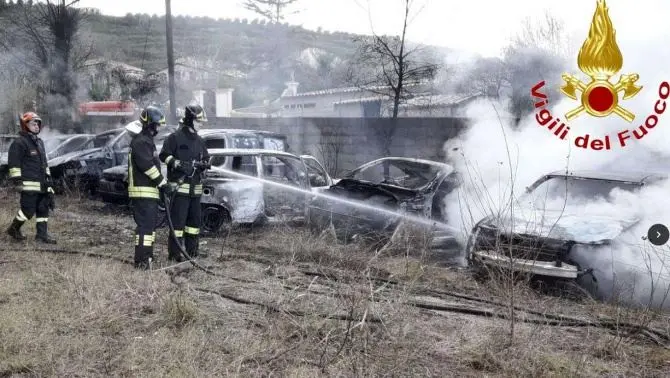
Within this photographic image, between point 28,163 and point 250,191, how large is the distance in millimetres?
2775

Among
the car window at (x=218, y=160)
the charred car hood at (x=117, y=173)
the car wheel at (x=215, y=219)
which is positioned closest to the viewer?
the car wheel at (x=215, y=219)

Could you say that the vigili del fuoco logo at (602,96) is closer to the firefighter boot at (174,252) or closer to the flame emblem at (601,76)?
the flame emblem at (601,76)

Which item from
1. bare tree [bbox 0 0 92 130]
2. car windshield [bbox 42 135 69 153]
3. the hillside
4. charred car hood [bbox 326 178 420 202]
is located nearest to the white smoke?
charred car hood [bbox 326 178 420 202]

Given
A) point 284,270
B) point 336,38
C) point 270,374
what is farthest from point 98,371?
point 336,38

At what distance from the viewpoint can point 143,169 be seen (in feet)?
18.9

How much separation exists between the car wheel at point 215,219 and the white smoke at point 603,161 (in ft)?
10.1

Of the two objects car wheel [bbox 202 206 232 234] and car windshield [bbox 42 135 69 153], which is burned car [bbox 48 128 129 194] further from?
car wheel [bbox 202 206 232 234]

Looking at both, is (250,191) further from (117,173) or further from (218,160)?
(117,173)

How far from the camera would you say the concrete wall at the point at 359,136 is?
12180mm

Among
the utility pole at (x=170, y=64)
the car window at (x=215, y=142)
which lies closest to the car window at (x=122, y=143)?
the car window at (x=215, y=142)

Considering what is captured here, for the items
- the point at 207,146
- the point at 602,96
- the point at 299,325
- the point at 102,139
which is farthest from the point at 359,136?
the point at 299,325

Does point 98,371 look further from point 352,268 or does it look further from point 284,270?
point 352,268

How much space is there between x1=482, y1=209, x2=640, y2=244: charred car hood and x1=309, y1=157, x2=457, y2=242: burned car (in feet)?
4.47

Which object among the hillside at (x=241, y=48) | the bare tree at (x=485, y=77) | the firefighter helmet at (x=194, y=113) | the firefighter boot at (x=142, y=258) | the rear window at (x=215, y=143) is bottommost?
the firefighter boot at (x=142, y=258)
